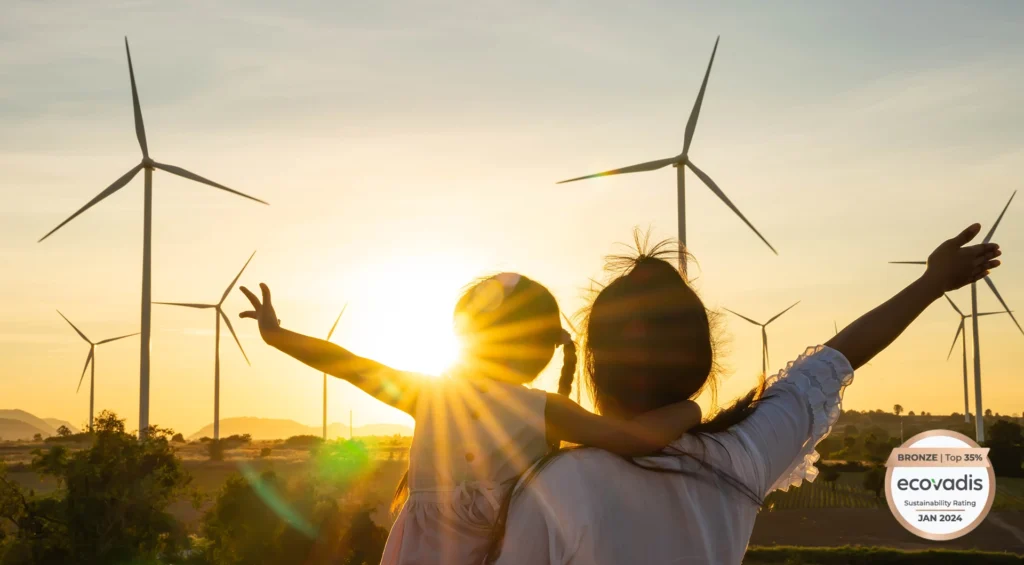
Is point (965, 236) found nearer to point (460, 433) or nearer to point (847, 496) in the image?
point (460, 433)

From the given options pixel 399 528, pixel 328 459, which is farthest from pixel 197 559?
pixel 399 528

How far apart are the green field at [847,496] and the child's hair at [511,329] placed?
125583 millimetres

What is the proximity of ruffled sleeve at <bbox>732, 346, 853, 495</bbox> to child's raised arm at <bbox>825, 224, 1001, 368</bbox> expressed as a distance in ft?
0.39

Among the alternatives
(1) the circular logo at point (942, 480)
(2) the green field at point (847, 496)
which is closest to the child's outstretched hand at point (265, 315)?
(1) the circular logo at point (942, 480)

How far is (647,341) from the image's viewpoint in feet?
12.7

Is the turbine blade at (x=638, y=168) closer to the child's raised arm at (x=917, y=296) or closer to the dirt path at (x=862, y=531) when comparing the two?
the child's raised arm at (x=917, y=296)

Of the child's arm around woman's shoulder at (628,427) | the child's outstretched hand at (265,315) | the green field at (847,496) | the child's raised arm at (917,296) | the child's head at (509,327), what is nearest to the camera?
the child's arm around woman's shoulder at (628,427)

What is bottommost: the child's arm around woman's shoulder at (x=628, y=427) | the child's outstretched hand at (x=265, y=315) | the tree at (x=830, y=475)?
the tree at (x=830, y=475)

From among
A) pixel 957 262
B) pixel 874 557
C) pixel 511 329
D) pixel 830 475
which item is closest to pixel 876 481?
pixel 830 475

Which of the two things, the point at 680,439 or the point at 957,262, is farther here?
the point at 957,262

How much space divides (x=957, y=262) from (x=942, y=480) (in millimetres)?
61636

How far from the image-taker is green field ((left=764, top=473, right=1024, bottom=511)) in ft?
431

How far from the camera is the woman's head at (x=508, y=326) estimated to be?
5.39 meters

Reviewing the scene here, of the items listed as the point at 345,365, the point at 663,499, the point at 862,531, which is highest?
the point at 345,365
